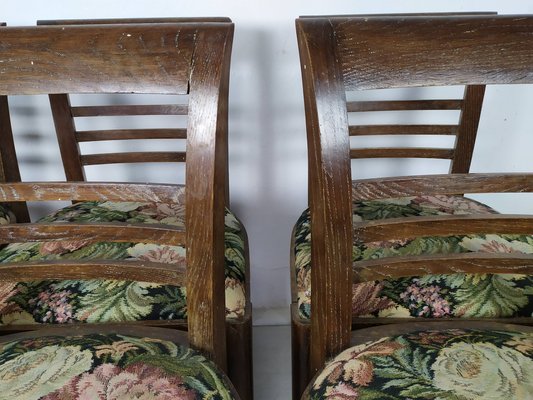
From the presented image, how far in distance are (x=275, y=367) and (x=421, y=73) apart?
870 millimetres

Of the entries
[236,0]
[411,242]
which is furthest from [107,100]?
[411,242]

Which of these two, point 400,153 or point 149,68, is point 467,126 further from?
point 149,68

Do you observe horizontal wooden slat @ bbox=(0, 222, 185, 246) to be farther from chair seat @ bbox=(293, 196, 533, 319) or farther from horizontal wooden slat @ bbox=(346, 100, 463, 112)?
horizontal wooden slat @ bbox=(346, 100, 463, 112)

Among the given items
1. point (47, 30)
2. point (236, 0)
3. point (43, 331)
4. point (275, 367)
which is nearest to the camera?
point (47, 30)

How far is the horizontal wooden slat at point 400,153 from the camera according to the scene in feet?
3.50

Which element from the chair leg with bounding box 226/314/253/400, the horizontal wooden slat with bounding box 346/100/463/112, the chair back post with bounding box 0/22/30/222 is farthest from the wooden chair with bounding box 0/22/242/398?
the horizontal wooden slat with bounding box 346/100/463/112

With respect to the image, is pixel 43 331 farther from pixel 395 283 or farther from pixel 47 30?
pixel 395 283

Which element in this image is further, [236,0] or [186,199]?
[236,0]

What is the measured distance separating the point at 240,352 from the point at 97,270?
293mm

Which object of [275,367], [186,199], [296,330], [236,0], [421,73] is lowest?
[275,367]

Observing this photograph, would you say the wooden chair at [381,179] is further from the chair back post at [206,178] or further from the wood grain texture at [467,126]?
the wood grain texture at [467,126]

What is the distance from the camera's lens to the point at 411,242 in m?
0.87

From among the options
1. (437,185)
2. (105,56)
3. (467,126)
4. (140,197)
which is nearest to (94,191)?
(140,197)

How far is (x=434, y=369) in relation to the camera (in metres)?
0.60
